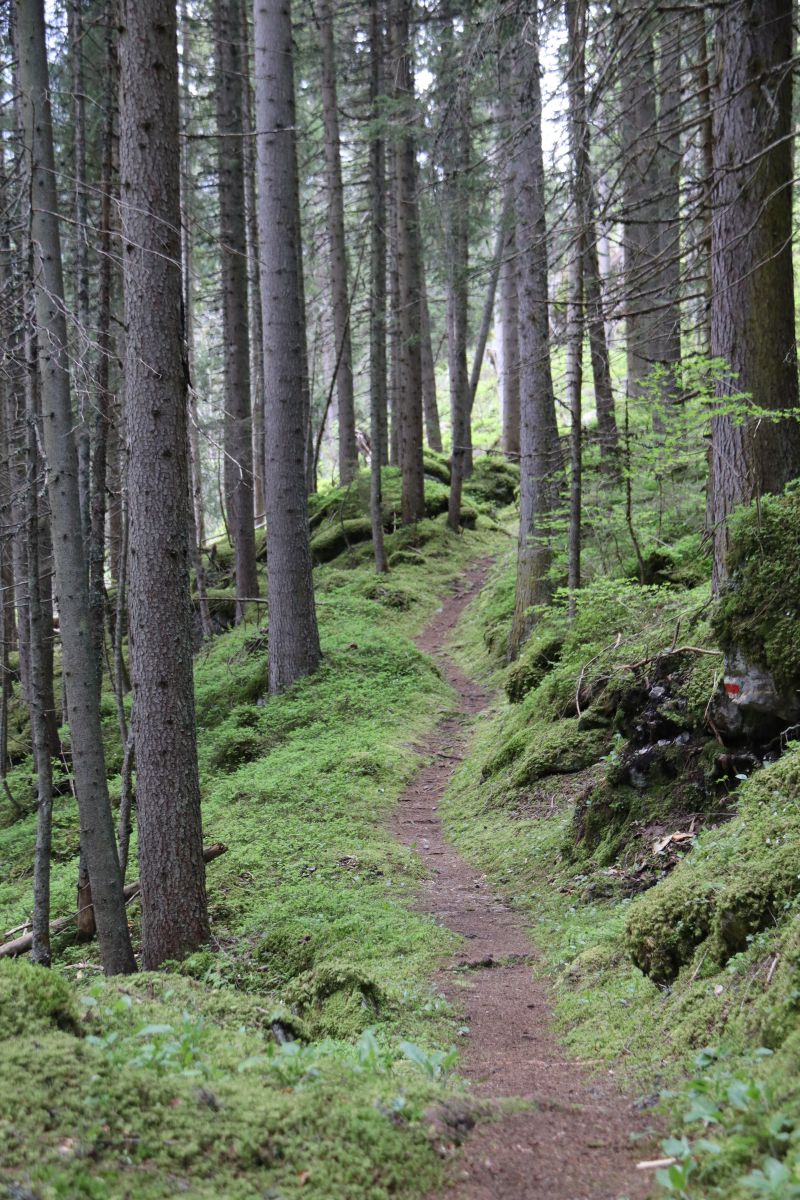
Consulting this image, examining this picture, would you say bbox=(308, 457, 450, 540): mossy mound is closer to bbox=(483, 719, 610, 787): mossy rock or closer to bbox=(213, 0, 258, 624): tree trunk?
bbox=(213, 0, 258, 624): tree trunk

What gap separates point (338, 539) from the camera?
68.4 ft

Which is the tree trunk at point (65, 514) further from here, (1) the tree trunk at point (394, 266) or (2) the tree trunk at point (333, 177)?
(1) the tree trunk at point (394, 266)

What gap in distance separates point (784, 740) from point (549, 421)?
755 centimetres

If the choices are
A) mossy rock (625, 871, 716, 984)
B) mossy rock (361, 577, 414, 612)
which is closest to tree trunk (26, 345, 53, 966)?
mossy rock (625, 871, 716, 984)

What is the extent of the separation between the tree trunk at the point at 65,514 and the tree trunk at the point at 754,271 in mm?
4406

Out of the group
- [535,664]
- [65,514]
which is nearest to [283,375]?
[535,664]

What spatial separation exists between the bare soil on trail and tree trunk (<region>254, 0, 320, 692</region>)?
4.71 meters

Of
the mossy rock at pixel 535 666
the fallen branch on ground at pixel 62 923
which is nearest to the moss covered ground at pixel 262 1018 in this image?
the fallen branch on ground at pixel 62 923

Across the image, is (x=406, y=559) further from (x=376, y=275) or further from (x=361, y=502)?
(x=376, y=275)

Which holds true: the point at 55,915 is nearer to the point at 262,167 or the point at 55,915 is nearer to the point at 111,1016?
the point at 111,1016

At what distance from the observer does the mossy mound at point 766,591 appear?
198 inches

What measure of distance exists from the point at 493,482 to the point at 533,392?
14578mm

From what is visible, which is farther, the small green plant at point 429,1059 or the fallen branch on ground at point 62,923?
the fallen branch on ground at point 62,923

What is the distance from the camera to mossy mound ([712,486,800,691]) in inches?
198
